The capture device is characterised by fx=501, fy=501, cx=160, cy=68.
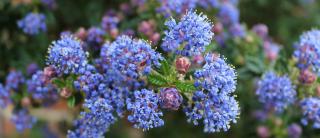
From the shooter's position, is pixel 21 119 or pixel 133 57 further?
pixel 21 119

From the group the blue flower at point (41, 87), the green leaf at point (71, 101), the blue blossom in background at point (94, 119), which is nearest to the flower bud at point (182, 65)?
the blue blossom in background at point (94, 119)

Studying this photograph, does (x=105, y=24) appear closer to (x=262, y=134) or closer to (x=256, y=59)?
(x=256, y=59)

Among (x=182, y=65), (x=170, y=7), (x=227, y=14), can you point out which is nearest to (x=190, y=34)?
(x=182, y=65)

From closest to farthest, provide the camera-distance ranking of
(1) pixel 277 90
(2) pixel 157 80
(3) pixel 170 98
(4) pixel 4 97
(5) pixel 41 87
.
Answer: (3) pixel 170 98
(2) pixel 157 80
(5) pixel 41 87
(1) pixel 277 90
(4) pixel 4 97

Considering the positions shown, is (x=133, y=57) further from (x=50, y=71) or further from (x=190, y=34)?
A: (x=50, y=71)

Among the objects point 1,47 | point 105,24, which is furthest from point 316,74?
point 1,47
